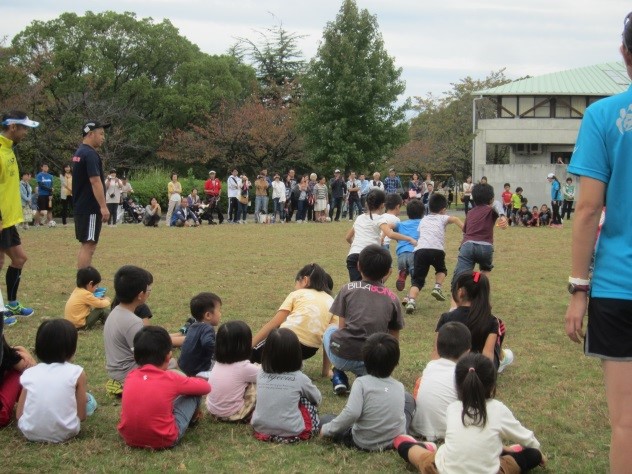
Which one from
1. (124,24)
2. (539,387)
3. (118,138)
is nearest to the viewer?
(539,387)

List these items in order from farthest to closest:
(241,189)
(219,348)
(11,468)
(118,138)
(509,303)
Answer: (118,138)
(241,189)
(509,303)
(219,348)
(11,468)

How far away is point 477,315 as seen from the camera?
5984 mm

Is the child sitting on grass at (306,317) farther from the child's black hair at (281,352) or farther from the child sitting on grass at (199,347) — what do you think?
the child's black hair at (281,352)

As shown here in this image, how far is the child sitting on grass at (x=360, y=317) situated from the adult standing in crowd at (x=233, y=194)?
20557 mm

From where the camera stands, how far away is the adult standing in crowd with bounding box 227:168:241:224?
2639cm

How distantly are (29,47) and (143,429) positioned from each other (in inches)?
1661

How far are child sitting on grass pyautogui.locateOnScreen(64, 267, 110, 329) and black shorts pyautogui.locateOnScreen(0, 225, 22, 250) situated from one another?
0.90 m

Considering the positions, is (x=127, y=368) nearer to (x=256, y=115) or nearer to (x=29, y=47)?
(x=256, y=115)

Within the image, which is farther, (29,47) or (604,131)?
(29,47)

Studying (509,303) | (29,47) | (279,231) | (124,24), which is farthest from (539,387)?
(124,24)

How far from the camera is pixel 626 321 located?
9.96 ft

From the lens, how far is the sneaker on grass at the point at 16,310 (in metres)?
8.78

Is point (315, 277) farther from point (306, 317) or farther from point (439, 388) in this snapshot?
point (439, 388)

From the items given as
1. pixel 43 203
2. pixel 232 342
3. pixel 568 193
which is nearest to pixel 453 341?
pixel 232 342
